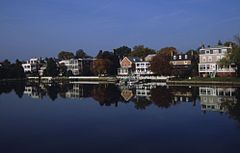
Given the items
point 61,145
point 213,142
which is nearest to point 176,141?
point 213,142

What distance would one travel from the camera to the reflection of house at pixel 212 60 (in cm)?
6478

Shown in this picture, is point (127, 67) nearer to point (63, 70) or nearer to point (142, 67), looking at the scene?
point (142, 67)

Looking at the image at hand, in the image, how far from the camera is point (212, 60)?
220 ft

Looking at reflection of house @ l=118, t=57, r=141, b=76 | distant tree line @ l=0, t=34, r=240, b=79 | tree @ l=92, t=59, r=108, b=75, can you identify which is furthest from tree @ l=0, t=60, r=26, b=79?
reflection of house @ l=118, t=57, r=141, b=76

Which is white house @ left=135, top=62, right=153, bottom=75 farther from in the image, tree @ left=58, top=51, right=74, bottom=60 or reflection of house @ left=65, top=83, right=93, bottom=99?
tree @ left=58, top=51, right=74, bottom=60

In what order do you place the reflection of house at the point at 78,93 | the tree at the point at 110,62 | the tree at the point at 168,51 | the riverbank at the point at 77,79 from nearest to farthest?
the reflection of house at the point at 78,93 → the riverbank at the point at 77,79 → the tree at the point at 168,51 → the tree at the point at 110,62

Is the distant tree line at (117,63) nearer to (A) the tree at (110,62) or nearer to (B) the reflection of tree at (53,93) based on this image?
(A) the tree at (110,62)

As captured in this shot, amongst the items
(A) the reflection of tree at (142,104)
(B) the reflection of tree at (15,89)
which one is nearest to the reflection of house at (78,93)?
(B) the reflection of tree at (15,89)

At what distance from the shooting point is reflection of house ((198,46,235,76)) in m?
64.8

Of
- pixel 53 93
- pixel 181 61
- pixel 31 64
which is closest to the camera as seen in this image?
pixel 53 93

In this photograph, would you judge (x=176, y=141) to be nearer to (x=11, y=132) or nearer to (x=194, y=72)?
(x=11, y=132)

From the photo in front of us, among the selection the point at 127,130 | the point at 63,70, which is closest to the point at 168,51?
the point at 63,70

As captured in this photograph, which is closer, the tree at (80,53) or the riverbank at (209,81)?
the riverbank at (209,81)

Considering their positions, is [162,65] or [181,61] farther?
[181,61]
